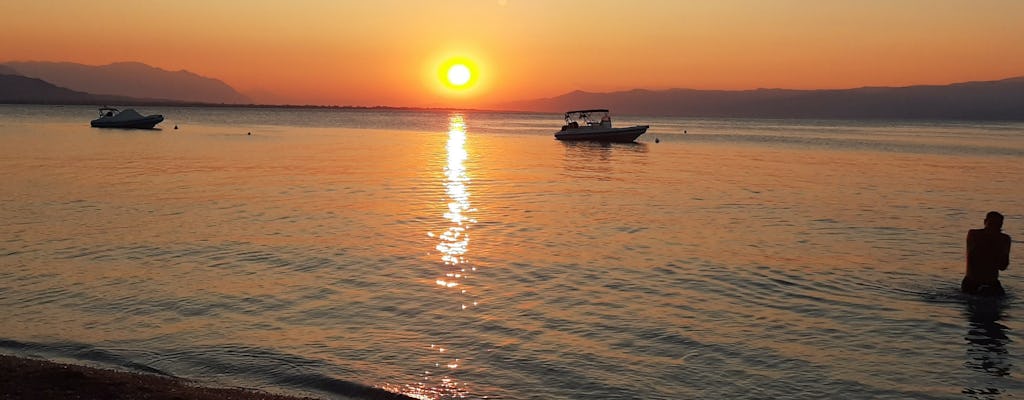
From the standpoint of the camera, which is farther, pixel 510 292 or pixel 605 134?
pixel 605 134

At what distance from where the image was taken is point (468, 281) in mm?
16078

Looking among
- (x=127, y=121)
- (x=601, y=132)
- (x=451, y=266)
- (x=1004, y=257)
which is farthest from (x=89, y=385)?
(x=127, y=121)

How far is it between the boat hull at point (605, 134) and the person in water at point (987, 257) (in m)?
60.7

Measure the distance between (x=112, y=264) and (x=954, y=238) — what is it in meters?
21.7

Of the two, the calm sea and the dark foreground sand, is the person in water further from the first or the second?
the dark foreground sand

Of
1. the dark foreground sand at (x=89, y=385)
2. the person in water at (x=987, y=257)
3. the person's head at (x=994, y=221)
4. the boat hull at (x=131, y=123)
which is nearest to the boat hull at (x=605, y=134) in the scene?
the boat hull at (x=131, y=123)

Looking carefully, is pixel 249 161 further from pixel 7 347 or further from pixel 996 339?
pixel 996 339

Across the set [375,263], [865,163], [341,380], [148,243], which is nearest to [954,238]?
[375,263]

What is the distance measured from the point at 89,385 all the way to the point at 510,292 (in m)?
7.87

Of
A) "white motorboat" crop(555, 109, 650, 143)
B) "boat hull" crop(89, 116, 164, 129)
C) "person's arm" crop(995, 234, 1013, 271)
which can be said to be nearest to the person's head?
"person's arm" crop(995, 234, 1013, 271)

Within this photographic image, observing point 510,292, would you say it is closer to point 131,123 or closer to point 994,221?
point 994,221

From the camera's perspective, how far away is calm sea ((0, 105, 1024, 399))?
10719 mm

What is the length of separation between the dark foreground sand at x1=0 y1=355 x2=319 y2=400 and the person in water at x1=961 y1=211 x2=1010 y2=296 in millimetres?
12582

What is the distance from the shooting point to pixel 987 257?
14758 millimetres
